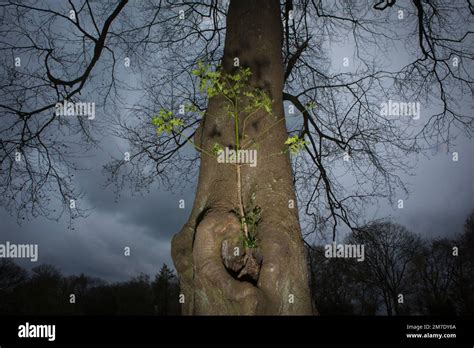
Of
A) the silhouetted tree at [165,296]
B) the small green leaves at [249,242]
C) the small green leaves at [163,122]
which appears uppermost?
the small green leaves at [163,122]

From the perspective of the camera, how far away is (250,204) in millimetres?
4609

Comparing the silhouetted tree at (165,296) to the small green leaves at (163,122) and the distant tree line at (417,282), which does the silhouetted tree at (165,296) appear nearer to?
the distant tree line at (417,282)

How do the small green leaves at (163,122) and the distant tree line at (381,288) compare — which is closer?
the small green leaves at (163,122)

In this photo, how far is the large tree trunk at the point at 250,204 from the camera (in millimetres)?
3896

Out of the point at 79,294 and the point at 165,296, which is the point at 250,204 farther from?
the point at 79,294

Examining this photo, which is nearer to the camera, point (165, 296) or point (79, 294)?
point (165, 296)

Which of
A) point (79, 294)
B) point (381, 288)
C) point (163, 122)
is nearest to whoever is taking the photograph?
point (163, 122)

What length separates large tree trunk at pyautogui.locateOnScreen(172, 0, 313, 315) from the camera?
3.90 metres

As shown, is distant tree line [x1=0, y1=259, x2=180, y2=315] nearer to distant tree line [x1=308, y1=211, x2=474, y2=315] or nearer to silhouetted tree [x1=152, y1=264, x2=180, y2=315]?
silhouetted tree [x1=152, y1=264, x2=180, y2=315]

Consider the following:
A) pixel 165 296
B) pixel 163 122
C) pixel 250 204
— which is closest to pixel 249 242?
pixel 250 204

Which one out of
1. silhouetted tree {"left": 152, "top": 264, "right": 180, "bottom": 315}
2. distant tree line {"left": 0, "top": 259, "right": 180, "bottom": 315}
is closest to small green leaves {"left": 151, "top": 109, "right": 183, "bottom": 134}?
distant tree line {"left": 0, "top": 259, "right": 180, "bottom": 315}

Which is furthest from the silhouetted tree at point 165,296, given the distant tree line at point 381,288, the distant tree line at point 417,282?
the distant tree line at point 417,282

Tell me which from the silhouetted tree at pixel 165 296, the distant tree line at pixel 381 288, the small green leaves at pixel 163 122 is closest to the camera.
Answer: the small green leaves at pixel 163 122

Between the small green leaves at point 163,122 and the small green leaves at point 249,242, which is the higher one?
the small green leaves at point 163,122
